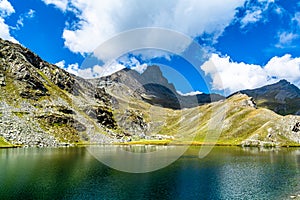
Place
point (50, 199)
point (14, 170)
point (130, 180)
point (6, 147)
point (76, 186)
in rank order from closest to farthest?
point (50, 199)
point (76, 186)
point (130, 180)
point (14, 170)
point (6, 147)

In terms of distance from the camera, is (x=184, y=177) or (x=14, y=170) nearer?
(x=184, y=177)

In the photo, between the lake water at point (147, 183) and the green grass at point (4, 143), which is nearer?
the lake water at point (147, 183)

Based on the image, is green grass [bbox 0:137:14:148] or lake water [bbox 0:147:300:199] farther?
green grass [bbox 0:137:14:148]

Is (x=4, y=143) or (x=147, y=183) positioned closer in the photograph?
(x=147, y=183)

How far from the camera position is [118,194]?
218ft

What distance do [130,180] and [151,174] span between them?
12.6m

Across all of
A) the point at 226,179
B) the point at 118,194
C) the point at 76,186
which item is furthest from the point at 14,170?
the point at 226,179

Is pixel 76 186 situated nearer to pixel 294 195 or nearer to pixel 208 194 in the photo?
pixel 208 194

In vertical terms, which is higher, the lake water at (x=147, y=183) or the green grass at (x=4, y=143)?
the green grass at (x=4, y=143)

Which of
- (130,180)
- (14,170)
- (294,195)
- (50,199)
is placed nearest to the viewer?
(50,199)

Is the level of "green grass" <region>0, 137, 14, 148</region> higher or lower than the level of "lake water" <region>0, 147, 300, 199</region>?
higher

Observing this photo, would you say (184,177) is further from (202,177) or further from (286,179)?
(286,179)

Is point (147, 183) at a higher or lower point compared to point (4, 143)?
lower

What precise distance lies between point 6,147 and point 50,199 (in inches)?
5843
